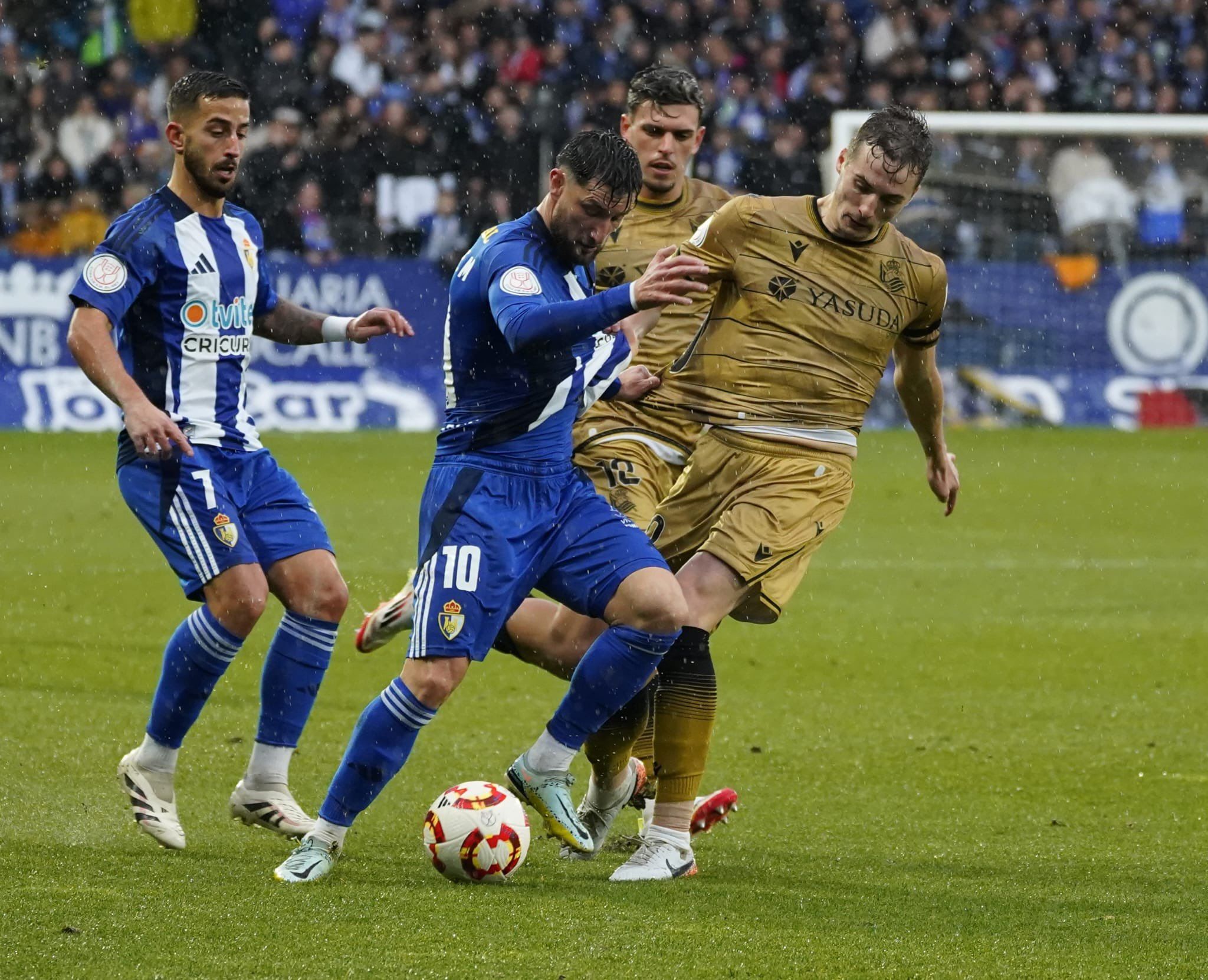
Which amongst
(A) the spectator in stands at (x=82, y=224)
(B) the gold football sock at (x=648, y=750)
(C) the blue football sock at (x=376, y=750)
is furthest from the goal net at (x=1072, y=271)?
(C) the blue football sock at (x=376, y=750)

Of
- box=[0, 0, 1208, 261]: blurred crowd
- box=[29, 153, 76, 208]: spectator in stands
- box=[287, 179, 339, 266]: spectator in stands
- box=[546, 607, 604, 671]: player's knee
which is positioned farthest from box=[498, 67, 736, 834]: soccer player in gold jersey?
box=[29, 153, 76, 208]: spectator in stands

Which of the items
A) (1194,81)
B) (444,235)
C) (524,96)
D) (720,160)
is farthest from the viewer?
(1194,81)

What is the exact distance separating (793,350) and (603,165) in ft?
3.89

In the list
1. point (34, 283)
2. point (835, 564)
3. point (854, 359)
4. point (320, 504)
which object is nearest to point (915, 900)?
point (854, 359)

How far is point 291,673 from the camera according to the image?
5496 millimetres

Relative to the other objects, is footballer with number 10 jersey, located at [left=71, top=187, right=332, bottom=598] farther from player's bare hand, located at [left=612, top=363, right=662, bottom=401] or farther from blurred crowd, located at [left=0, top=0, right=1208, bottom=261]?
blurred crowd, located at [left=0, top=0, right=1208, bottom=261]

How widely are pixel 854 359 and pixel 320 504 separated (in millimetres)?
8604

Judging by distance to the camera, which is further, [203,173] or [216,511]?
[203,173]

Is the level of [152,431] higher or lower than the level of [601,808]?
higher

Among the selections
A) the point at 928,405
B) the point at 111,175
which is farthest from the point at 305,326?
the point at 111,175

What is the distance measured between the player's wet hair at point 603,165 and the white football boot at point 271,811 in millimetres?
1968

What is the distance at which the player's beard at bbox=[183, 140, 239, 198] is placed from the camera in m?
5.44

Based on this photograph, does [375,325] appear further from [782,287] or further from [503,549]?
[782,287]

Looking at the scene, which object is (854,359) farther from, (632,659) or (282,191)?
(282,191)
